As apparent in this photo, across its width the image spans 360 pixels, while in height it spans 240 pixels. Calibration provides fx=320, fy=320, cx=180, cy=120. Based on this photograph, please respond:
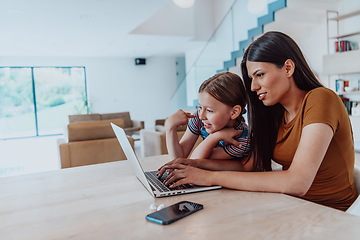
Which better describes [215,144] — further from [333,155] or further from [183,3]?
[183,3]

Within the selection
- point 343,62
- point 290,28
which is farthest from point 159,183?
point 290,28

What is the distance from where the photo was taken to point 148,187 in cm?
100

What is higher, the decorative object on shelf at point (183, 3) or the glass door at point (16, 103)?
the decorative object on shelf at point (183, 3)

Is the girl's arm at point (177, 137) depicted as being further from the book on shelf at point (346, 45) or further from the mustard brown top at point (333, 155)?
the book on shelf at point (346, 45)

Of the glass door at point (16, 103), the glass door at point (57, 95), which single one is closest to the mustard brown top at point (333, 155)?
the glass door at point (57, 95)

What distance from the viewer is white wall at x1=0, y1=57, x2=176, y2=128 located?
10.5m

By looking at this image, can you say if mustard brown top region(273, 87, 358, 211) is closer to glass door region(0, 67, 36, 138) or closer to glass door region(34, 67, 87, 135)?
glass door region(34, 67, 87, 135)

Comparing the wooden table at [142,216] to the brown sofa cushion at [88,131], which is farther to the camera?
the brown sofa cushion at [88,131]

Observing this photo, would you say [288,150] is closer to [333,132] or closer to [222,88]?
[333,132]

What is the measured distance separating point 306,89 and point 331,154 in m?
0.24

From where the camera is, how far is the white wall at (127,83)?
→ 10500 mm

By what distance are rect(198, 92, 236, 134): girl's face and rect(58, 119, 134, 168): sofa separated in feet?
8.29

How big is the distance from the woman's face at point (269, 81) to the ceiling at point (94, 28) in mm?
3996

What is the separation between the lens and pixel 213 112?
3.96 ft
